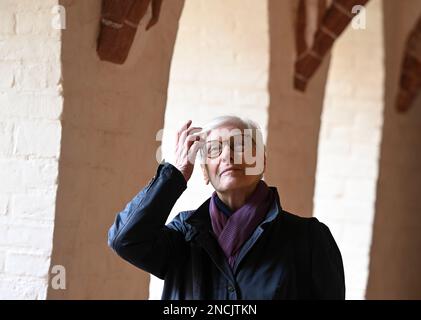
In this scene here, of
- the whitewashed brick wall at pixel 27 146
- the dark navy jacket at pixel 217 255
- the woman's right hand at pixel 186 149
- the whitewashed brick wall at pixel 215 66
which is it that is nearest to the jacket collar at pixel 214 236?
the dark navy jacket at pixel 217 255

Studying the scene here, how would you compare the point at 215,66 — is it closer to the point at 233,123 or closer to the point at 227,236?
the point at 233,123

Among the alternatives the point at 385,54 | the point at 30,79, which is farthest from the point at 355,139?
the point at 30,79

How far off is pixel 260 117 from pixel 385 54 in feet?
6.62

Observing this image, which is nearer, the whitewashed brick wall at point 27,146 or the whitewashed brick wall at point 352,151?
the whitewashed brick wall at point 27,146

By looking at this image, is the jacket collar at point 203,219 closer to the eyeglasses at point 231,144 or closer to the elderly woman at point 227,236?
the elderly woman at point 227,236

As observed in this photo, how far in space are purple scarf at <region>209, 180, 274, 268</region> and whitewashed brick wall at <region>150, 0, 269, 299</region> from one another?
2.34 meters

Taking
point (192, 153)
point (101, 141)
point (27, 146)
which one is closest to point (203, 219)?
point (192, 153)

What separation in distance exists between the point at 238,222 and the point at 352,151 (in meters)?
4.24

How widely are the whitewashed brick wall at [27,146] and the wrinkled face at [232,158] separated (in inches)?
38.9

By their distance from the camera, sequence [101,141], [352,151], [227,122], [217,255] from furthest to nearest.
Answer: [352,151] < [101,141] < [227,122] < [217,255]

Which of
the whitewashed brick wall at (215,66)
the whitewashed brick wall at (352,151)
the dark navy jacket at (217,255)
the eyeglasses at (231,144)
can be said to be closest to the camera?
the dark navy jacket at (217,255)

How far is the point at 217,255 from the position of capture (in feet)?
7.00

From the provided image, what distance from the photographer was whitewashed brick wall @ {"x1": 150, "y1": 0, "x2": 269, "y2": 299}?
14.9 feet

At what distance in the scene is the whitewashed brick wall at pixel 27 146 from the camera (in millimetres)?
3066
